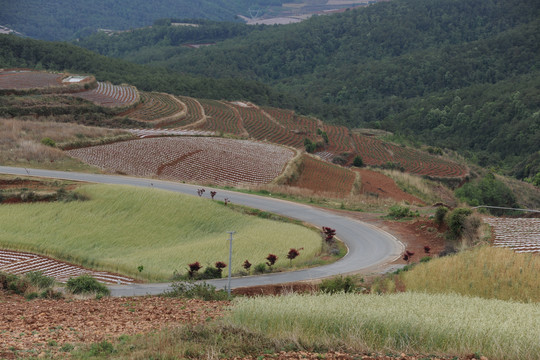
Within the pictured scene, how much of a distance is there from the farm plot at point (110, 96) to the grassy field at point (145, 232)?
1623 inches

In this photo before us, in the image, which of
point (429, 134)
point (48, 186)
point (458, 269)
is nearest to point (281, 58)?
point (429, 134)

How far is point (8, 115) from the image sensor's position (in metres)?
57.5

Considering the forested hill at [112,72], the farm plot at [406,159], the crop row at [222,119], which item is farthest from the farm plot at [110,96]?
the farm plot at [406,159]

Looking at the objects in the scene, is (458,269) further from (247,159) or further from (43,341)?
(247,159)

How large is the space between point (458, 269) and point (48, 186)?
71.5 feet

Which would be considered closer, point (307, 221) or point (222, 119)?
point (307, 221)

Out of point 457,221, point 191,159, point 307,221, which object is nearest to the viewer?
point 457,221

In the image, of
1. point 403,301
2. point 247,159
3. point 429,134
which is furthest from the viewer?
point 429,134

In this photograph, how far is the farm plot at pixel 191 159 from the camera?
1681 inches

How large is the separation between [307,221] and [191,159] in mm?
17919

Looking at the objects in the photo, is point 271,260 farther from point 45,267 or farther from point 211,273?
point 45,267

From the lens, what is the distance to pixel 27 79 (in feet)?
250

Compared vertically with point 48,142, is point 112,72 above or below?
above

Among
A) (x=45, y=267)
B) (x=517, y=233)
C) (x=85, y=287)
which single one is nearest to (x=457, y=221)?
(x=517, y=233)
